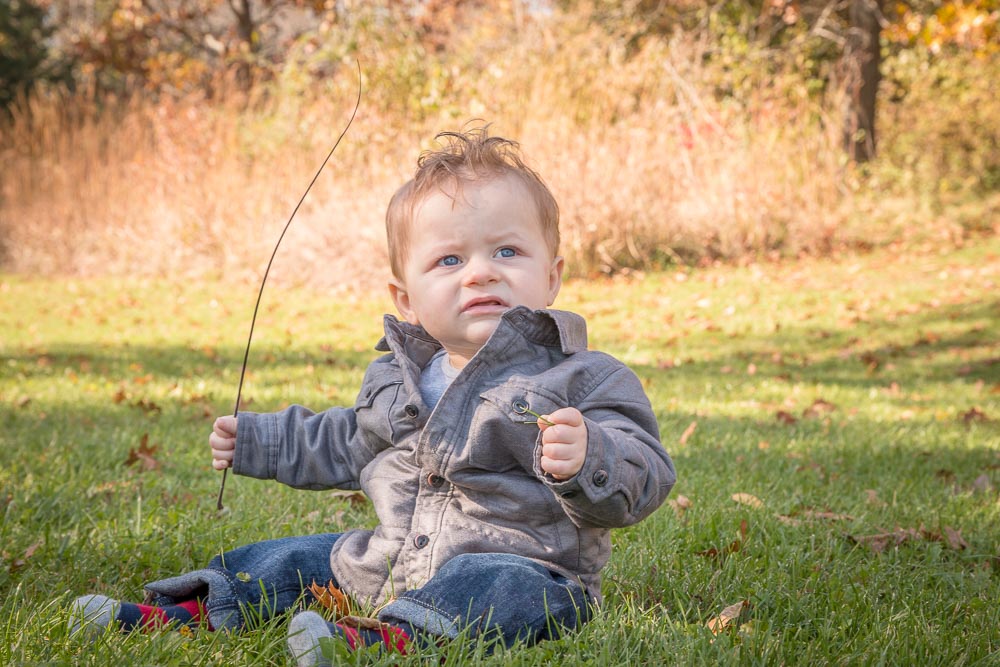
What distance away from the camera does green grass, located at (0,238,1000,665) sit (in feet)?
6.97

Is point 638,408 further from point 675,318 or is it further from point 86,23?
point 86,23

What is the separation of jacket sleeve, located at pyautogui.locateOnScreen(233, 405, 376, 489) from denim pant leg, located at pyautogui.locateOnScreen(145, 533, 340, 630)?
17cm

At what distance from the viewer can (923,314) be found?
9.28 m

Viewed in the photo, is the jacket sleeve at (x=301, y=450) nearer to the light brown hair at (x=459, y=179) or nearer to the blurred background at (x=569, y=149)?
the light brown hair at (x=459, y=179)

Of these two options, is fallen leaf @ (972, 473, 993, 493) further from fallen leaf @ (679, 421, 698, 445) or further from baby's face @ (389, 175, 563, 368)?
baby's face @ (389, 175, 563, 368)

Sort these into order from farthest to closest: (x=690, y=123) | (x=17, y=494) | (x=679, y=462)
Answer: (x=690, y=123)
(x=679, y=462)
(x=17, y=494)

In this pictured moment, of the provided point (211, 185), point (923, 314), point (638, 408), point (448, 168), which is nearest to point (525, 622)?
point (638, 408)

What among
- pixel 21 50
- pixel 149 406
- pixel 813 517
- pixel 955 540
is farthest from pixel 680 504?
pixel 21 50

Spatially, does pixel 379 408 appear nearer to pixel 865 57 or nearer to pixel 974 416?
pixel 974 416

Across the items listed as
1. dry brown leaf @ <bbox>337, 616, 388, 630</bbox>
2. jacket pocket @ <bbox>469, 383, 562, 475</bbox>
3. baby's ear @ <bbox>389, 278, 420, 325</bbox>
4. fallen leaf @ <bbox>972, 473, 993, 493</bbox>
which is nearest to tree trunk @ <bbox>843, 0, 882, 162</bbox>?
fallen leaf @ <bbox>972, 473, 993, 493</bbox>

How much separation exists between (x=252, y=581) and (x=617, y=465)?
0.97m

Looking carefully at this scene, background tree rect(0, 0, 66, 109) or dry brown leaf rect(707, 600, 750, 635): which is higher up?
background tree rect(0, 0, 66, 109)

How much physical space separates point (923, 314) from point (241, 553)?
830cm

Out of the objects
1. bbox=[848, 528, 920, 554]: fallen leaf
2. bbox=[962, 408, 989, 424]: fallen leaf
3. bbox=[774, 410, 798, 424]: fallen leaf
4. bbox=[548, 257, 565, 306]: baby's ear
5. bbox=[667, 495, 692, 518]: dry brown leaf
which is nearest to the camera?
bbox=[548, 257, 565, 306]: baby's ear
